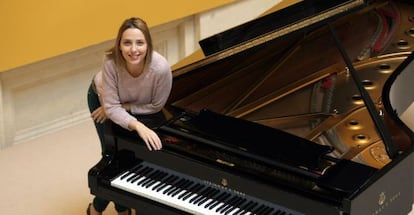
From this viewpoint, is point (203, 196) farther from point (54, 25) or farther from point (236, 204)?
point (54, 25)

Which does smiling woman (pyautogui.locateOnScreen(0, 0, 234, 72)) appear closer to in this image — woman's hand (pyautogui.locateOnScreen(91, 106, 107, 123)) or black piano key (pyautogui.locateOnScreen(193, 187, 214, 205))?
woman's hand (pyautogui.locateOnScreen(91, 106, 107, 123))

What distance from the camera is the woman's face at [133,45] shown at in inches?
143

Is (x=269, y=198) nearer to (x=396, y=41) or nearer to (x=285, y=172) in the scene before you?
(x=285, y=172)

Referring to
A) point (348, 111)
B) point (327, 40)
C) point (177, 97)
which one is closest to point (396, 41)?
point (327, 40)

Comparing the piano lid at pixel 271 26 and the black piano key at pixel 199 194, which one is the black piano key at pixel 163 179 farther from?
the piano lid at pixel 271 26

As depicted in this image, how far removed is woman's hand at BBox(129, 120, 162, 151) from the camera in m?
3.66

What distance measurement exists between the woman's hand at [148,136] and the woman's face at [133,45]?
0.25m

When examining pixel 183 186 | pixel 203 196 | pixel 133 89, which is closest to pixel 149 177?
pixel 183 186

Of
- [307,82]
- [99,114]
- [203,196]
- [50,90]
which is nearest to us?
[203,196]

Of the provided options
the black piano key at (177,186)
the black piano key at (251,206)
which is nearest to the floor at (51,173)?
the black piano key at (177,186)

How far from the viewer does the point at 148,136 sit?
12.0 ft

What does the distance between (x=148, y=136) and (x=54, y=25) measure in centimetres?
185

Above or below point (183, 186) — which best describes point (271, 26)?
above

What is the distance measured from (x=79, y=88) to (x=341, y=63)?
1816 millimetres
